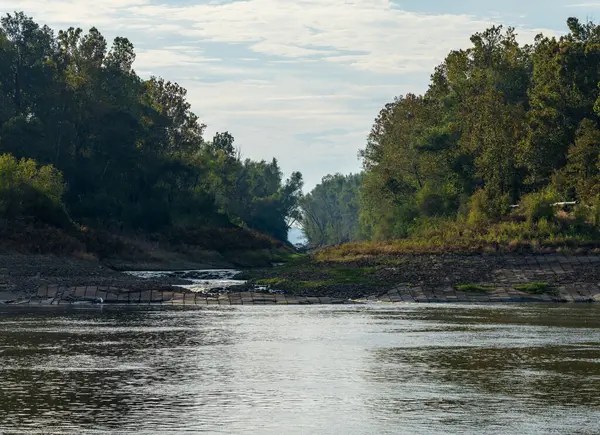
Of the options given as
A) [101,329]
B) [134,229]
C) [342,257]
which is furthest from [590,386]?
[134,229]

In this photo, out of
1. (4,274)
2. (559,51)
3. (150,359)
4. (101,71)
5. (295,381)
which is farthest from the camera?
(101,71)

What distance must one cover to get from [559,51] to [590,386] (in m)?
81.1

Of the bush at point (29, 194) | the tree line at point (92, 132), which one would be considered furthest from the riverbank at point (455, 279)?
the tree line at point (92, 132)

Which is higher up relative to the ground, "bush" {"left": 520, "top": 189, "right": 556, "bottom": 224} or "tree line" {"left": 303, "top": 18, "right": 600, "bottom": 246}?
"tree line" {"left": 303, "top": 18, "right": 600, "bottom": 246}

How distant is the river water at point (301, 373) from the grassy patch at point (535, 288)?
44.2 feet

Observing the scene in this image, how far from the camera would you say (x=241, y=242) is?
14012 centimetres

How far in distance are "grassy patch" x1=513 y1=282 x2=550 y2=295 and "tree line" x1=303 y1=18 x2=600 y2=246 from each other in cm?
1747

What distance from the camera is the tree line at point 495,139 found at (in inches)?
4031

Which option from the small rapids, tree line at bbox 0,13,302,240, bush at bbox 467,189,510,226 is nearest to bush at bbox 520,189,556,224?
bush at bbox 467,189,510,226

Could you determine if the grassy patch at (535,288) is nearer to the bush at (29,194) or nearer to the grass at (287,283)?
the grass at (287,283)

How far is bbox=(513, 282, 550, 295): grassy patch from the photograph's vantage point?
73312mm

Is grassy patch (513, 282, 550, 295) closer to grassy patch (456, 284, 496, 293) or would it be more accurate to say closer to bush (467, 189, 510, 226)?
grassy patch (456, 284, 496, 293)

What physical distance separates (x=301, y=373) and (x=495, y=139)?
75.5 meters

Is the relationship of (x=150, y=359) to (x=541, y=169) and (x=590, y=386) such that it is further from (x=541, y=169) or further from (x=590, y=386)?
(x=541, y=169)
